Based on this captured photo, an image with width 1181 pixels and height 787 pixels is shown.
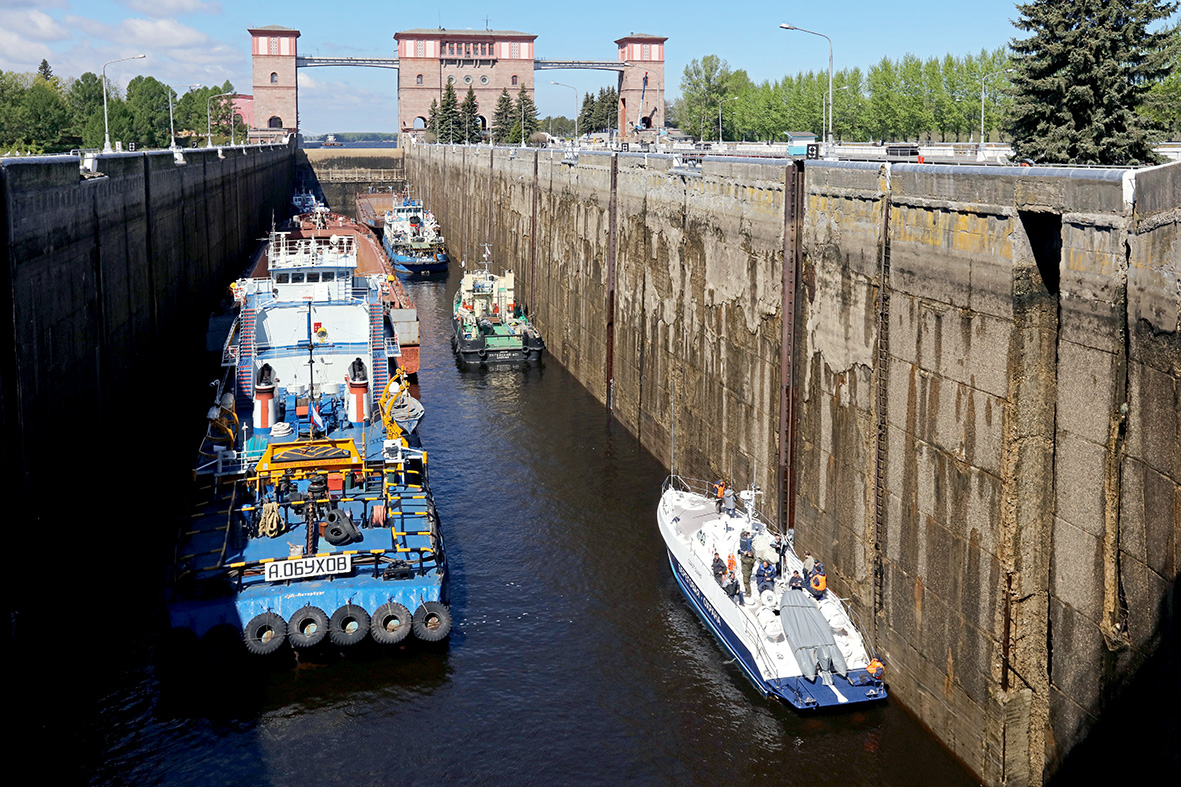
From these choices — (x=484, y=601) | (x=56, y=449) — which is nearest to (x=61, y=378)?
(x=56, y=449)

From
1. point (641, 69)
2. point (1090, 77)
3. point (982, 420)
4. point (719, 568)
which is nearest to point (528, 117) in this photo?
point (641, 69)

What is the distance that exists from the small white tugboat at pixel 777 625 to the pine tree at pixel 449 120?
127707mm

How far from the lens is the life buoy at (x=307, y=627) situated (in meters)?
21.4

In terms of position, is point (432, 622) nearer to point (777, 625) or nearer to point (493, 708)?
point (493, 708)

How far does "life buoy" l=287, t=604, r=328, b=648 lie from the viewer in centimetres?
2142

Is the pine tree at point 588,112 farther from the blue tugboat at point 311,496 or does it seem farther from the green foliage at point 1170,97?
the blue tugboat at point 311,496

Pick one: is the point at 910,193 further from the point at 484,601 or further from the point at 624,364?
the point at 624,364

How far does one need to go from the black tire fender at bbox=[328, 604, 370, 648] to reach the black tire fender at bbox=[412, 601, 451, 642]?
1.08 metres

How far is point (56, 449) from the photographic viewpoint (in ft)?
77.2

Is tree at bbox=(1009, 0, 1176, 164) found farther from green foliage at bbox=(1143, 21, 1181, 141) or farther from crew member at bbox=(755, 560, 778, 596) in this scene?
crew member at bbox=(755, 560, 778, 596)

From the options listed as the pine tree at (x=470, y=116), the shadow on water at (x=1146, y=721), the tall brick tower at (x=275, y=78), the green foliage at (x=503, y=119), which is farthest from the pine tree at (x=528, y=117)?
the shadow on water at (x=1146, y=721)

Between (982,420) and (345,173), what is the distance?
143m

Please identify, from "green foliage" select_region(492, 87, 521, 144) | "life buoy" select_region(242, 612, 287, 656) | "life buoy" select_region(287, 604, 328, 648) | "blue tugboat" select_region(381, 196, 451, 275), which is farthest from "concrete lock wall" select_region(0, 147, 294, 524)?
"green foliage" select_region(492, 87, 521, 144)

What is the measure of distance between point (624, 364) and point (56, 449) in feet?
72.1
